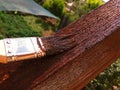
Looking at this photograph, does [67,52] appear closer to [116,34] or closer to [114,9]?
Answer: [116,34]

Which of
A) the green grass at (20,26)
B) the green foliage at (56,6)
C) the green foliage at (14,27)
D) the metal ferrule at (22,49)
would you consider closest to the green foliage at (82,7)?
the green foliage at (56,6)

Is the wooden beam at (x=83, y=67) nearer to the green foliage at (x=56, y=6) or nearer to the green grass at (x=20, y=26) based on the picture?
the green grass at (x=20, y=26)

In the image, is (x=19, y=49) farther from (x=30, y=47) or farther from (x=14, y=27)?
(x=14, y=27)

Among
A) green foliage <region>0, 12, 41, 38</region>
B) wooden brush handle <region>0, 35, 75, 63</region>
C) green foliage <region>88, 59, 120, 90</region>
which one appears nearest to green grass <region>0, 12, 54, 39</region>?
green foliage <region>0, 12, 41, 38</region>

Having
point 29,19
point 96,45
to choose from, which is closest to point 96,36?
point 96,45

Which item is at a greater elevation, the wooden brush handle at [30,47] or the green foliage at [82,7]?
the wooden brush handle at [30,47]

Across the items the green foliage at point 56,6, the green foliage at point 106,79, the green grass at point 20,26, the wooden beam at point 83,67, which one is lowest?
the green grass at point 20,26
